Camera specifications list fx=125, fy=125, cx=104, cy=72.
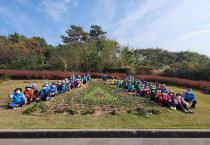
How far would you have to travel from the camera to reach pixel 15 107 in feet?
18.3

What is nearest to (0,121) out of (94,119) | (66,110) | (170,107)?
(66,110)

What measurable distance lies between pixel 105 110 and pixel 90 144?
2220 millimetres

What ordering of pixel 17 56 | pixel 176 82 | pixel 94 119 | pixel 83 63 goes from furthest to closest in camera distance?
pixel 17 56, pixel 83 63, pixel 176 82, pixel 94 119

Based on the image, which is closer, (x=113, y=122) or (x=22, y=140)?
(x=22, y=140)

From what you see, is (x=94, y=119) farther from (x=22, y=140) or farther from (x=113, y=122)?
(x=22, y=140)

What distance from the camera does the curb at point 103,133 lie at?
3586 mm

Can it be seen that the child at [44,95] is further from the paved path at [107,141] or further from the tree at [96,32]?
the tree at [96,32]

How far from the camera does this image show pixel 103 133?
368 cm

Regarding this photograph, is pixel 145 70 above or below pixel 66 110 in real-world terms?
above

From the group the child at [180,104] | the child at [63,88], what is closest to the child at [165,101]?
the child at [180,104]

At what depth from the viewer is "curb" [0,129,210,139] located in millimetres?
3586

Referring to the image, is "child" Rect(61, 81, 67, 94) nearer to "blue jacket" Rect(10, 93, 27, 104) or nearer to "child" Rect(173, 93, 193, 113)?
"blue jacket" Rect(10, 93, 27, 104)

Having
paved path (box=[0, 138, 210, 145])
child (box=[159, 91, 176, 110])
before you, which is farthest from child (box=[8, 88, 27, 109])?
child (box=[159, 91, 176, 110])

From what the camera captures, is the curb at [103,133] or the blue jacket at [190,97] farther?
the blue jacket at [190,97]
